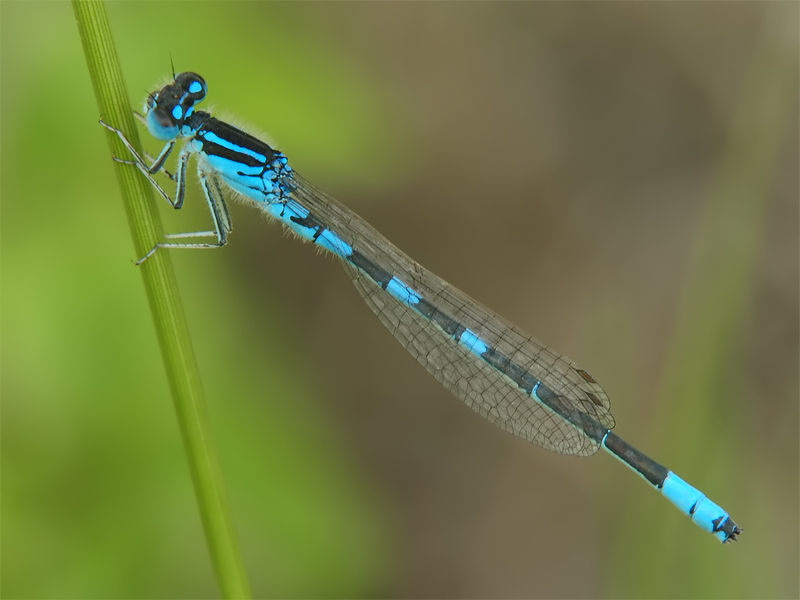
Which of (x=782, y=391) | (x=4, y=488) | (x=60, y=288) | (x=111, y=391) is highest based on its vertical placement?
(x=782, y=391)

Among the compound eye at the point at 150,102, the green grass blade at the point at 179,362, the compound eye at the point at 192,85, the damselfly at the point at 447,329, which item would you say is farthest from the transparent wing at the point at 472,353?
the green grass blade at the point at 179,362

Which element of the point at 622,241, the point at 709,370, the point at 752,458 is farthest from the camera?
the point at 622,241

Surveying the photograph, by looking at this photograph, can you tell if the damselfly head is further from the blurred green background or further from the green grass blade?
the green grass blade

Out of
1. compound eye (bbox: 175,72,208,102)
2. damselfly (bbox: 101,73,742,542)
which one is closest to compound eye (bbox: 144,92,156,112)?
compound eye (bbox: 175,72,208,102)

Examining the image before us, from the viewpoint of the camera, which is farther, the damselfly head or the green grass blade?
the damselfly head

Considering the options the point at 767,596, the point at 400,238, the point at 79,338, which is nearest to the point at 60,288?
the point at 79,338

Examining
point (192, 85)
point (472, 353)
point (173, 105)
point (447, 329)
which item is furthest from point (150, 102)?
point (472, 353)

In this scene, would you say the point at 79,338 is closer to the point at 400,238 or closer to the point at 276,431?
the point at 276,431
